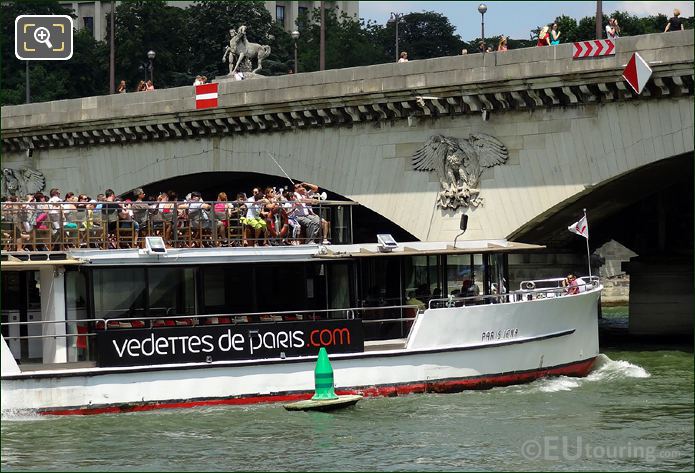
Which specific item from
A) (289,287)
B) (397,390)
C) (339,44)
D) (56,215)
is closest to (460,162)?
(289,287)

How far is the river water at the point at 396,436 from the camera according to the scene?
20969 mm

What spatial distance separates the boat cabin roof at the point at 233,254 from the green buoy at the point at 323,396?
2605 millimetres

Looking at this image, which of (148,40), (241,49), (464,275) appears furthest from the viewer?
(148,40)

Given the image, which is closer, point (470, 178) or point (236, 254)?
point (236, 254)

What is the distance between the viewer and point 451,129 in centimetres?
3559

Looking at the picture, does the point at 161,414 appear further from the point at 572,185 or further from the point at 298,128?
the point at 298,128

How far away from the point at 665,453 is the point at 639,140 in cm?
1212

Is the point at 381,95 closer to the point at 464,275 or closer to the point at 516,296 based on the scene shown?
the point at 516,296

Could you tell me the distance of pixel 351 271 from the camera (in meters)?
27.7

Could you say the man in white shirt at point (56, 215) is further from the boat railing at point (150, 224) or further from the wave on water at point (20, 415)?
the wave on water at point (20, 415)

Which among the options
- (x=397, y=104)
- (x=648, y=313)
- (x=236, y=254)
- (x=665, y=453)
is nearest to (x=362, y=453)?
(x=665, y=453)

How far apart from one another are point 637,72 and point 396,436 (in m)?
11.8

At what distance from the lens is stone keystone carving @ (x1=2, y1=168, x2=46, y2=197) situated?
1868 inches

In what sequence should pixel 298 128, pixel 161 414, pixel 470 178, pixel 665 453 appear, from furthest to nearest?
pixel 298 128 < pixel 470 178 < pixel 161 414 < pixel 665 453
